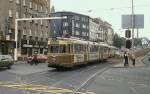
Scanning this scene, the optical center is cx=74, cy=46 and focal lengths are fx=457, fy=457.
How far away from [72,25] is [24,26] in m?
77.2

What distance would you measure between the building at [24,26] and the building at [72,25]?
2148 inches

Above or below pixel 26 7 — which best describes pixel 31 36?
below

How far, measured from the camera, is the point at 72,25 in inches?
6294

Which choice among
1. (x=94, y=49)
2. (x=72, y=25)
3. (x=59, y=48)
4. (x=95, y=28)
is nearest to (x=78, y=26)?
(x=72, y=25)

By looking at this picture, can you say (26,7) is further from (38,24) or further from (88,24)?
(88,24)

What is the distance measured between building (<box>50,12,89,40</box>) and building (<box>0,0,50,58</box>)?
54.5 m

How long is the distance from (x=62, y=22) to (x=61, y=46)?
11897 centimetres

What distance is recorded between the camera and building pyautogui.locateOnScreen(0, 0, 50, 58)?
74.2 metres

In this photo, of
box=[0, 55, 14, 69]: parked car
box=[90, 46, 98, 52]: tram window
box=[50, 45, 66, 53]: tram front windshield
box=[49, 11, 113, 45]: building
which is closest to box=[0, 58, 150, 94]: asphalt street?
box=[50, 45, 66, 53]: tram front windshield

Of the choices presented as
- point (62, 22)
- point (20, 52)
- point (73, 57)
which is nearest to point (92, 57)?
point (73, 57)

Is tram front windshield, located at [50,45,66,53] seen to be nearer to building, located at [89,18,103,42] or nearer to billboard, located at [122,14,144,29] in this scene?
billboard, located at [122,14,144,29]

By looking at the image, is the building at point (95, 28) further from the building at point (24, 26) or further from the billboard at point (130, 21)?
the billboard at point (130, 21)

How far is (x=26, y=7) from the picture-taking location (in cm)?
8388

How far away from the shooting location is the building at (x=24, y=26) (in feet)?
244
